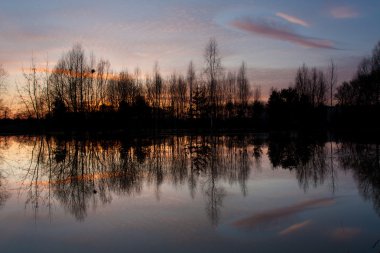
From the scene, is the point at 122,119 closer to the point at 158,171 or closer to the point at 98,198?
the point at 158,171

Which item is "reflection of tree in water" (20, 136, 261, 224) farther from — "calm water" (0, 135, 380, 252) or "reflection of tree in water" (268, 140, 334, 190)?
"reflection of tree in water" (268, 140, 334, 190)

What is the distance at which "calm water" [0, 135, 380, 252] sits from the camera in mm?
5387

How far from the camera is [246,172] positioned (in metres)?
12.1

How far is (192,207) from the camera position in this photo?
7.57 metres

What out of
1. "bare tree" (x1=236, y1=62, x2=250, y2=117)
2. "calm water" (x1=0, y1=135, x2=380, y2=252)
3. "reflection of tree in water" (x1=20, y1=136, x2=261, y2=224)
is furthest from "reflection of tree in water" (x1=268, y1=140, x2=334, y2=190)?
"bare tree" (x1=236, y1=62, x2=250, y2=117)

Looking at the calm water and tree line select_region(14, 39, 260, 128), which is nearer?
the calm water

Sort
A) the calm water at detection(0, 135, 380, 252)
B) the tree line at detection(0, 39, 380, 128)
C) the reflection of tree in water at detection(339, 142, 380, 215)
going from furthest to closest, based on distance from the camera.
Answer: the tree line at detection(0, 39, 380, 128)
the reflection of tree in water at detection(339, 142, 380, 215)
the calm water at detection(0, 135, 380, 252)

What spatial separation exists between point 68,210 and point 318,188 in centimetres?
628

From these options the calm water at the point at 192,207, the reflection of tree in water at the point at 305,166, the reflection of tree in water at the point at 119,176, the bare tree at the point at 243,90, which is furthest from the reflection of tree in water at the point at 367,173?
the bare tree at the point at 243,90

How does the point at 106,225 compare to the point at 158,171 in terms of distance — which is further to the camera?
the point at 158,171

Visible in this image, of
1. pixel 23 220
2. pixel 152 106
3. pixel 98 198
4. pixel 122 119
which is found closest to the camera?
pixel 23 220

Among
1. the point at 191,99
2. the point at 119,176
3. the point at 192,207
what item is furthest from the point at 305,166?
the point at 191,99

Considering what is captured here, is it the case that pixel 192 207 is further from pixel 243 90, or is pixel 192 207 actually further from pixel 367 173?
pixel 243 90

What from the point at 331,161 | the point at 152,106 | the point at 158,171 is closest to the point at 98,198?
the point at 158,171
